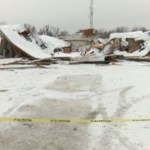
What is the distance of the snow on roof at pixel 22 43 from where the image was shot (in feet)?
86.3

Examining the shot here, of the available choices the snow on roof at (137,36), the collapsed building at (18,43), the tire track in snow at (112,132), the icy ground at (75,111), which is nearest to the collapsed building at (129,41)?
the snow on roof at (137,36)

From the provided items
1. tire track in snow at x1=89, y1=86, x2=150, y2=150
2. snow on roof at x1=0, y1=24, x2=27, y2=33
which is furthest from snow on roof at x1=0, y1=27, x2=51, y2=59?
tire track in snow at x1=89, y1=86, x2=150, y2=150

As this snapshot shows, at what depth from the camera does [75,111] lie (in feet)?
26.5

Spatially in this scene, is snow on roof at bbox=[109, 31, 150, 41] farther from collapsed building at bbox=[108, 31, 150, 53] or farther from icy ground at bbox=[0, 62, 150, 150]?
icy ground at bbox=[0, 62, 150, 150]

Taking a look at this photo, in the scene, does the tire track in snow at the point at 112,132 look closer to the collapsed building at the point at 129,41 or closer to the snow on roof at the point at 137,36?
the collapsed building at the point at 129,41

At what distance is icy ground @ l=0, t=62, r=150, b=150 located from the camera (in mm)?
5961

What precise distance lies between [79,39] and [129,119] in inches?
2387

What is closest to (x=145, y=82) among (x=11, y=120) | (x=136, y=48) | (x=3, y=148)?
(x=11, y=120)

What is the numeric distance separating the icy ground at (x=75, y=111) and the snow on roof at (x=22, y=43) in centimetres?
1312

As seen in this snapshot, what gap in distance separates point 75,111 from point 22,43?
66.3ft

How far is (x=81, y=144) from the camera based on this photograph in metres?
5.90

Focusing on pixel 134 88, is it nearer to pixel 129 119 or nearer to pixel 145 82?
pixel 145 82

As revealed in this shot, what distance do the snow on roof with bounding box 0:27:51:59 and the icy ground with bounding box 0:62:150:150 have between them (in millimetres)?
13120

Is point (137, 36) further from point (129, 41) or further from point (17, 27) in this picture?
point (17, 27)
